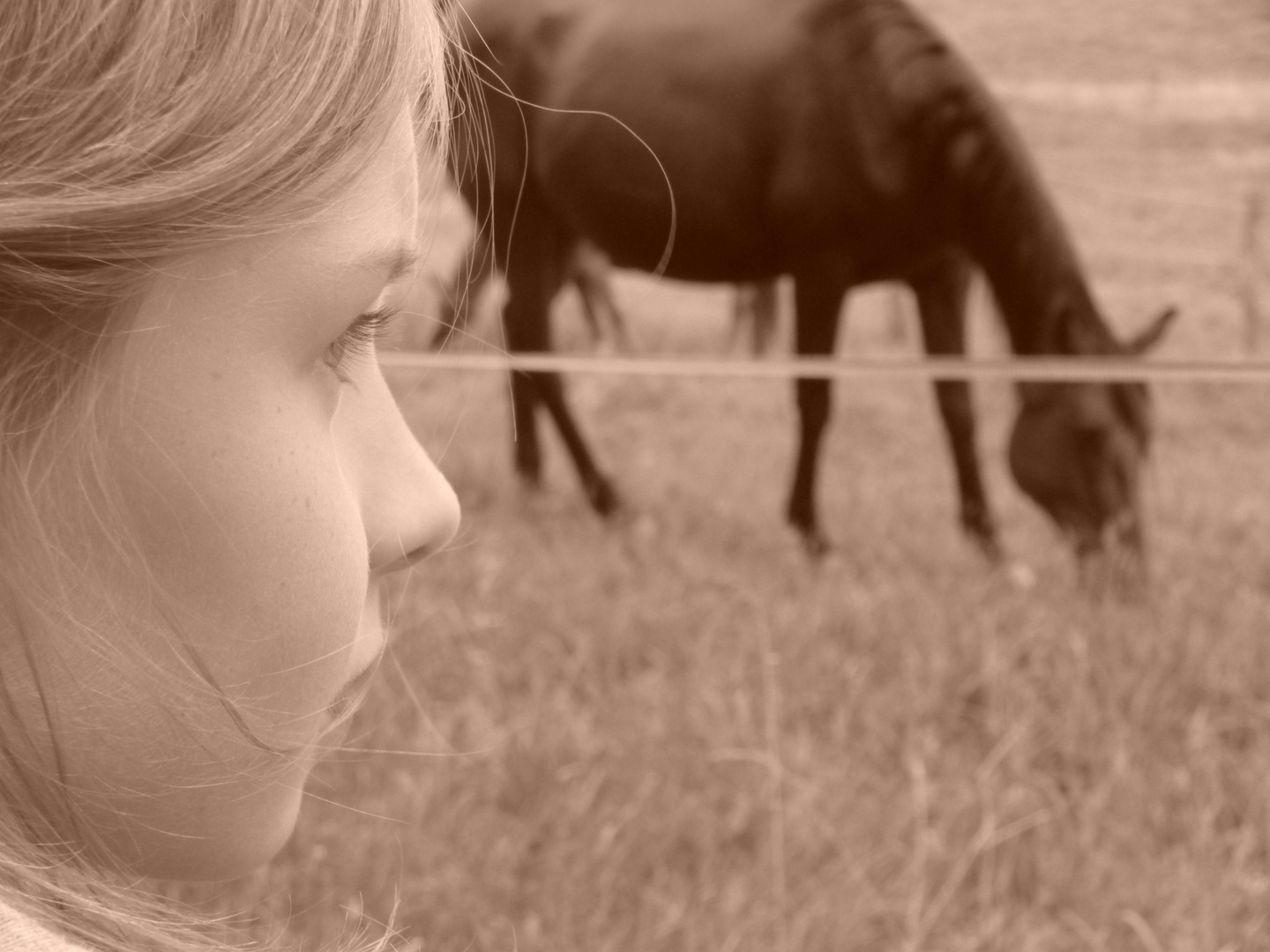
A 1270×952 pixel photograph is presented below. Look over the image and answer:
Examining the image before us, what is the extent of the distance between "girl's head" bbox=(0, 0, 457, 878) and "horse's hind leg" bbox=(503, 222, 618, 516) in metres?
3.10

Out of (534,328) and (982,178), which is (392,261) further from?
(534,328)

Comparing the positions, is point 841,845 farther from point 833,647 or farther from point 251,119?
point 251,119

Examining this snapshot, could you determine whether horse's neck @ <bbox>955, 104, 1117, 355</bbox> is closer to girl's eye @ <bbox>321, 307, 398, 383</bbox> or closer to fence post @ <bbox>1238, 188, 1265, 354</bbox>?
girl's eye @ <bbox>321, 307, 398, 383</bbox>

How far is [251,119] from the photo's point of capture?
490 mm

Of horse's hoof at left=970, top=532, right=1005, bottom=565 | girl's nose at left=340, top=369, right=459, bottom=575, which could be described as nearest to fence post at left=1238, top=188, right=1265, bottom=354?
horse's hoof at left=970, top=532, right=1005, bottom=565

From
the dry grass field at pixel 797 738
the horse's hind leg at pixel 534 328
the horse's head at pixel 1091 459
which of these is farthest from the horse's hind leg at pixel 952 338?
the horse's hind leg at pixel 534 328

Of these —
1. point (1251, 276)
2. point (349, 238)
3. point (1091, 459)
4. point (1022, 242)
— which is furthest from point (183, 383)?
point (1251, 276)

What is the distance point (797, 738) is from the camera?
73.9 inches

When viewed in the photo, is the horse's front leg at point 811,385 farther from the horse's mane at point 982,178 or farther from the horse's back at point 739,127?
the horse's mane at point 982,178

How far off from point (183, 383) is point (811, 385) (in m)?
3.01

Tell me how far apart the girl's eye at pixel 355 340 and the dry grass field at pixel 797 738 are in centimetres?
33

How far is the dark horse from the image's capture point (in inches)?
114

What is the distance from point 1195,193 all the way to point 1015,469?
7.44 m

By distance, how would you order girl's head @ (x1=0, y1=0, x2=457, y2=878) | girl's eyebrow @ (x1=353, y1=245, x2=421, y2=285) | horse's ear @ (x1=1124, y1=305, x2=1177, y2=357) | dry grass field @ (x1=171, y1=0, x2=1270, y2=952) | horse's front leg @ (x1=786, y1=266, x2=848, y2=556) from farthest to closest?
horse's front leg @ (x1=786, y1=266, x2=848, y2=556) → horse's ear @ (x1=1124, y1=305, x2=1177, y2=357) → dry grass field @ (x1=171, y1=0, x2=1270, y2=952) → girl's eyebrow @ (x1=353, y1=245, x2=421, y2=285) → girl's head @ (x1=0, y1=0, x2=457, y2=878)
